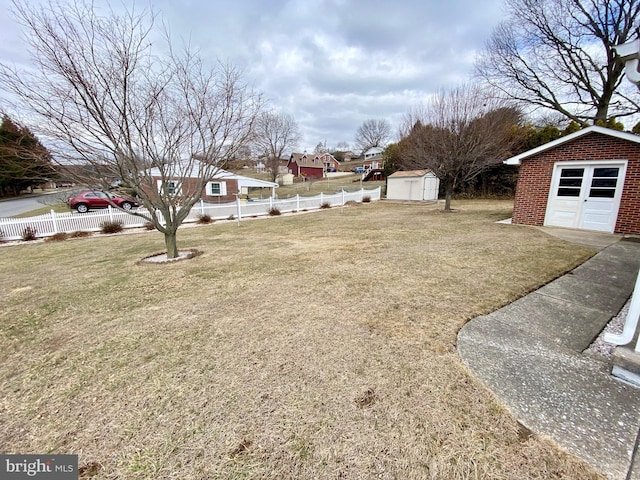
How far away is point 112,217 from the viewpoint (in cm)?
1089

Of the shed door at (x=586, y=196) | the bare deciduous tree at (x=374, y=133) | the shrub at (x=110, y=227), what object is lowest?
the shrub at (x=110, y=227)

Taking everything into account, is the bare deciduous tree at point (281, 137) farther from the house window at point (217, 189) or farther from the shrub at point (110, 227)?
the shrub at point (110, 227)

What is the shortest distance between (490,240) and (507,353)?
537 centimetres

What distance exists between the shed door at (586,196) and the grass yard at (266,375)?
17.9 feet

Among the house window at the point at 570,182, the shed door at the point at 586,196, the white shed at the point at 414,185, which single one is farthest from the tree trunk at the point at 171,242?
the white shed at the point at 414,185

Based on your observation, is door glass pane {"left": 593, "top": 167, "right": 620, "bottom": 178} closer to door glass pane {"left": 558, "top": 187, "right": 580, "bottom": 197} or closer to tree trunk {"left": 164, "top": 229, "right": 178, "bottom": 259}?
door glass pane {"left": 558, "top": 187, "right": 580, "bottom": 197}

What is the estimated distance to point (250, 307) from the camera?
11.2 ft

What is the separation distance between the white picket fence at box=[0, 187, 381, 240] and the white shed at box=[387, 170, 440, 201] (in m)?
7.54

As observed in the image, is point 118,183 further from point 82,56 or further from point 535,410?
point 535,410

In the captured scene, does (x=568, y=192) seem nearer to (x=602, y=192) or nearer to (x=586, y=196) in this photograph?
(x=586, y=196)

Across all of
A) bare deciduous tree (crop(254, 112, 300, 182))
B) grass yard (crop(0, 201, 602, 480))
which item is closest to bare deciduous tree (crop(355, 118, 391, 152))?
bare deciduous tree (crop(254, 112, 300, 182))

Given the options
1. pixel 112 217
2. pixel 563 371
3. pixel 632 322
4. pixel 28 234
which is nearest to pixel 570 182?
pixel 632 322

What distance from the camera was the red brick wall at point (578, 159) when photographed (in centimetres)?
740

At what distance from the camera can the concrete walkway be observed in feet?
5.10
